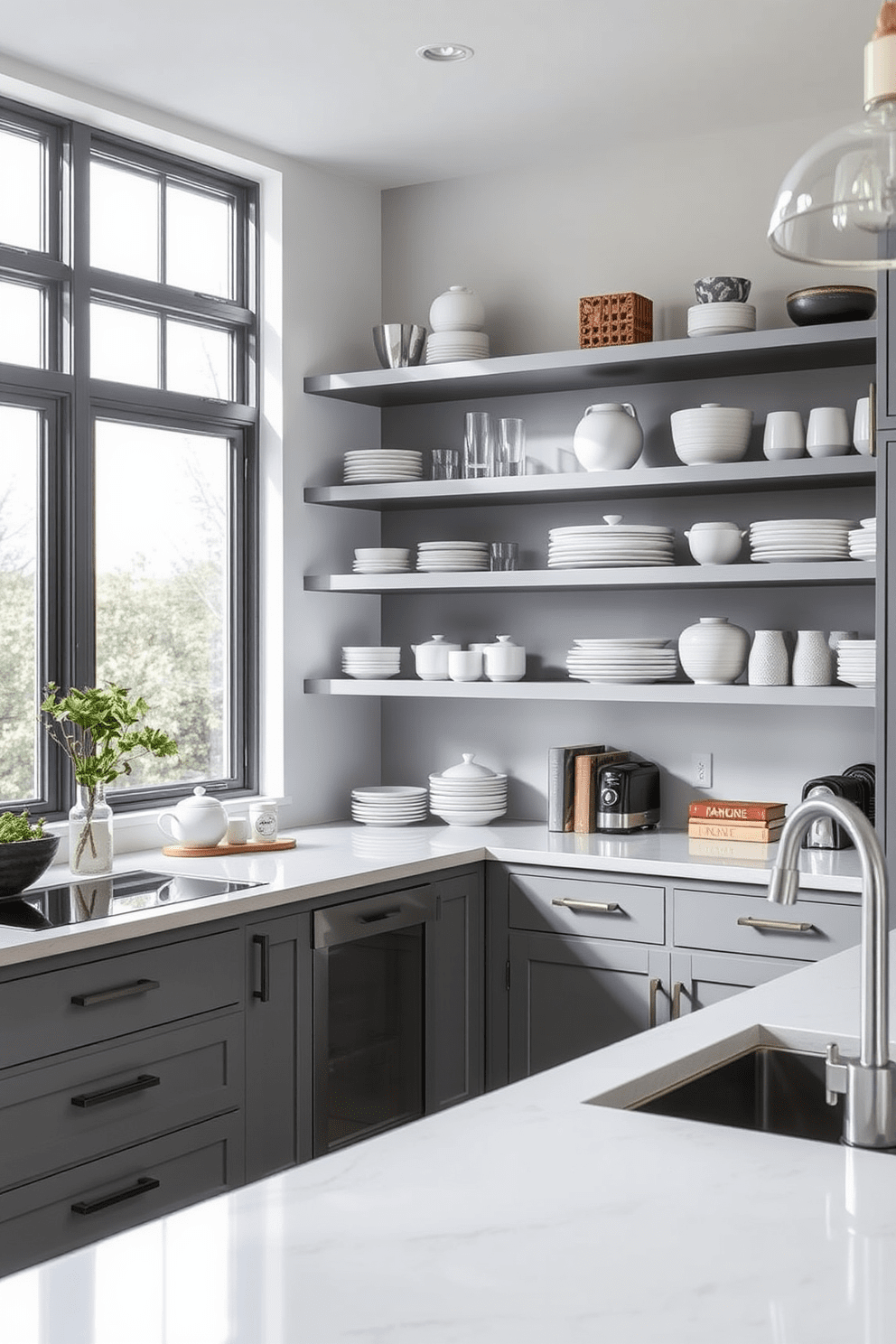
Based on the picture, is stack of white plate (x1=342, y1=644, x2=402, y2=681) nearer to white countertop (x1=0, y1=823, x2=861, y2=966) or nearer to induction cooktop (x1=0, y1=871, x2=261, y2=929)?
white countertop (x1=0, y1=823, x2=861, y2=966)

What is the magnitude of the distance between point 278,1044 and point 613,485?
1.69m

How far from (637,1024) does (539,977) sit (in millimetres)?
292

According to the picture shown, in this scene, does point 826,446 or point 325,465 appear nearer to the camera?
point 826,446

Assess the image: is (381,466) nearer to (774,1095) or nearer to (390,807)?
(390,807)

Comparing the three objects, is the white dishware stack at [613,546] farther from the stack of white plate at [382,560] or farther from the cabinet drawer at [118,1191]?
the cabinet drawer at [118,1191]

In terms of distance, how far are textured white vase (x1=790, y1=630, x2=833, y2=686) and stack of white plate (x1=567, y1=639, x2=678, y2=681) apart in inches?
14.3

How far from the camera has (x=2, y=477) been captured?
3.65 metres

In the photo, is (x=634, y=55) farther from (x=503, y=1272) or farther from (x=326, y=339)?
(x=503, y=1272)

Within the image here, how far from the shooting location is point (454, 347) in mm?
4336

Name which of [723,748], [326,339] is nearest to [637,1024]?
[723,748]

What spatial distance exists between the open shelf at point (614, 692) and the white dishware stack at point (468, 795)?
0.74 ft

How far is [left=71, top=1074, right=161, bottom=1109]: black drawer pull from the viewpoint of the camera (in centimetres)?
281

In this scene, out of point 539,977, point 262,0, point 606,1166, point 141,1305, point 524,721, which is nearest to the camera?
point 141,1305

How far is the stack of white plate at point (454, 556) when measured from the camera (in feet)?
14.1
